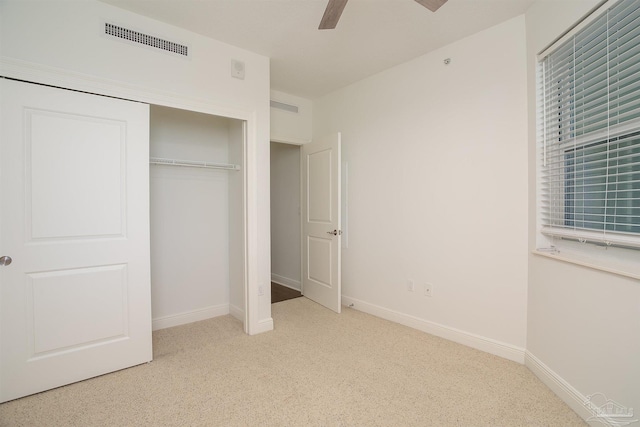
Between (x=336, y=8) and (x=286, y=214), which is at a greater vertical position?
(x=336, y=8)

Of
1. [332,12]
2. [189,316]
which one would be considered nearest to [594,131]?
[332,12]

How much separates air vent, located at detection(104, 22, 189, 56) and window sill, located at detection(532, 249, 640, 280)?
324 cm

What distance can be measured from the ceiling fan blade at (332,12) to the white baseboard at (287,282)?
140 inches

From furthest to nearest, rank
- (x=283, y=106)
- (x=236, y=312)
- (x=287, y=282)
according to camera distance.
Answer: (x=287, y=282), (x=283, y=106), (x=236, y=312)

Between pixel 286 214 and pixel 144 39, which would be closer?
pixel 144 39

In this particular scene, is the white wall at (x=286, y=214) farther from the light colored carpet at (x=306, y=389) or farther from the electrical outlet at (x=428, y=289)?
the electrical outlet at (x=428, y=289)

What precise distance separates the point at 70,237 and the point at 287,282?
3171 mm

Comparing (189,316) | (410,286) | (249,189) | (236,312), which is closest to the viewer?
(249,189)

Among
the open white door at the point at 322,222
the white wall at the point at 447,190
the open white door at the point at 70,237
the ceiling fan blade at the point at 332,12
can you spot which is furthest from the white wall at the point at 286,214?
the ceiling fan blade at the point at 332,12

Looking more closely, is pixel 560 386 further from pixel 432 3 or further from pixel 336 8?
pixel 336 8

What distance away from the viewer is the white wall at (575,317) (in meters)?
1.54

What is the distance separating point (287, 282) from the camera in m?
4.91

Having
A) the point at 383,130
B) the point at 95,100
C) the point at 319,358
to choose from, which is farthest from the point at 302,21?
the point at 319,358

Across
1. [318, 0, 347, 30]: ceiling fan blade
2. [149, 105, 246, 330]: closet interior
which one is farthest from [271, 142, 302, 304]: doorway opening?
[318, 0, 347, 30]: ceiling fan blade
